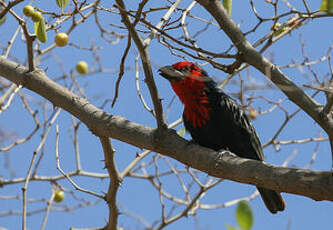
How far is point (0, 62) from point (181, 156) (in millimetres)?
1540

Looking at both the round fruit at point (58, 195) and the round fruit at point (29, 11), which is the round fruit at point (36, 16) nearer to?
the round fruit at point (29, 11)

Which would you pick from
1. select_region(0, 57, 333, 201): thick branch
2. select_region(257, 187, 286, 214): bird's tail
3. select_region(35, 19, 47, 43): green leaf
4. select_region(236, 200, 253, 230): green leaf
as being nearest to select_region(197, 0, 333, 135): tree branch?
select_region(0, 57, 333, 201): thick branch

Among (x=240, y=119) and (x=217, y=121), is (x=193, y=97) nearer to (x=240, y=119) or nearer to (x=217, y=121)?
(x=217, y=121)

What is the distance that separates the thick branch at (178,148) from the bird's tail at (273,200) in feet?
4.79

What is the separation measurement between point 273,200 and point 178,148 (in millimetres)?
1590

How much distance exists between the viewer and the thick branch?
269cm

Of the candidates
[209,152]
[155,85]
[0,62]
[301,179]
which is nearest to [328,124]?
[301,179]

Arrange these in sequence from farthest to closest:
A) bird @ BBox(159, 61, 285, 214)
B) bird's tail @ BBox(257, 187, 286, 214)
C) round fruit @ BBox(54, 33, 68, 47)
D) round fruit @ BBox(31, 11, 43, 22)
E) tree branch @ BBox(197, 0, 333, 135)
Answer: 1. bird's tail @ BBox(257, 187, 286, 214)
2. bird @ BBox(159, 61, 285, 214)
3. round fruit @ BBox(54, 33, 68, 47)
4. round fruit @ BBox(31, 11, 43, 22)
5. tree branch @ BBox(197, 0, 333, 135)

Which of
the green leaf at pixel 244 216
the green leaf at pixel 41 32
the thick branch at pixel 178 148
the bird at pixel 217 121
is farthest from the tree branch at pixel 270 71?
the bird at pixel 217 121

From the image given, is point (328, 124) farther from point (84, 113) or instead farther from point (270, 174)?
point (84, 113)

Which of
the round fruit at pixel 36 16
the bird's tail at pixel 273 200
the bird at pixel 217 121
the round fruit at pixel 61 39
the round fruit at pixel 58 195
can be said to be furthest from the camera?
the round fruit at pixel 58 195

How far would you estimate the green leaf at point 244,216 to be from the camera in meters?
1.78

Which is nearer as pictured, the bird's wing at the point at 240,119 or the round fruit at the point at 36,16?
the round fruit at the point at 36,16

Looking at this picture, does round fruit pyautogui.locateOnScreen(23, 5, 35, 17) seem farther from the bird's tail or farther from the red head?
the bird's tail
